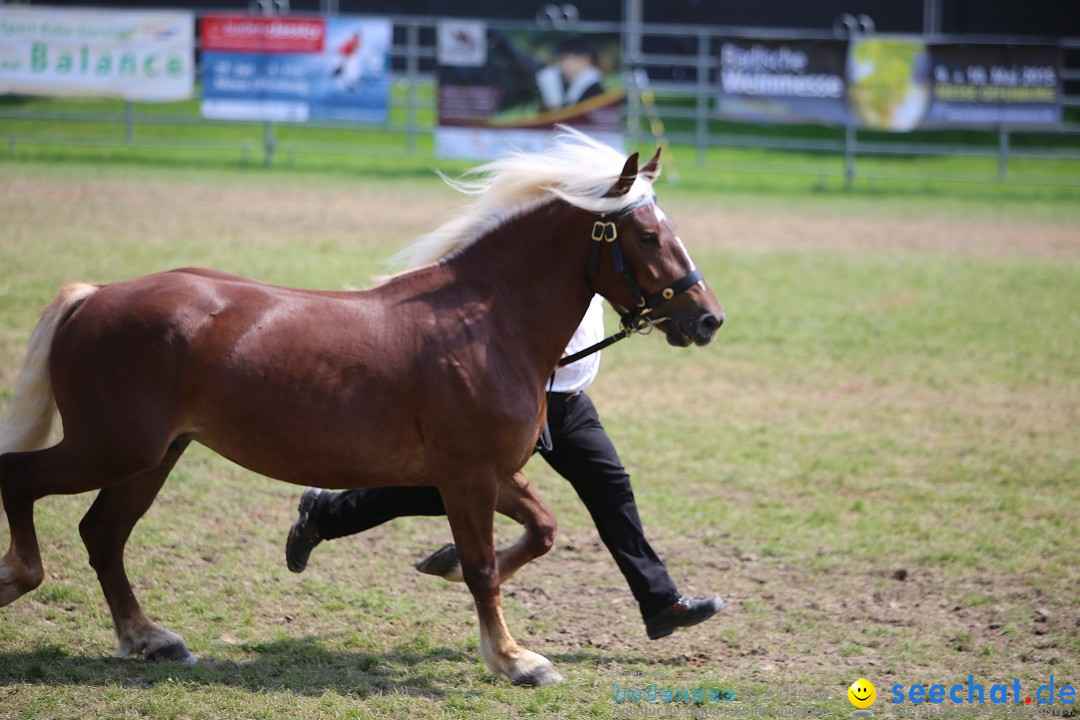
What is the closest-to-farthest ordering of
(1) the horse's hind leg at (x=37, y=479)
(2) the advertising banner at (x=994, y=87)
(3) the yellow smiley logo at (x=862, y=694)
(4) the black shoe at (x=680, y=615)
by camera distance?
(1) the horse's hind leg at (x=37, y=479) < (3) the yellow smiley logo at (x=862, y=694) < (4) the black shoe at (x=680, y=615) < (2) the advertising banner at (x=994, y=87)

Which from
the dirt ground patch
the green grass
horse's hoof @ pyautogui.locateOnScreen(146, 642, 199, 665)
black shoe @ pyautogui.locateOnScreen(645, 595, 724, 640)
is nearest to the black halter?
black shoe @ pyautogui.locateOnScreen(645, 595, 724, 640)

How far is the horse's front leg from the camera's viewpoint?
4.17 metres

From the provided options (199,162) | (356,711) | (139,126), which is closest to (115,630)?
(356,711)

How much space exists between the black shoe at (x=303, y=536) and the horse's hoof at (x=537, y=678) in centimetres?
117

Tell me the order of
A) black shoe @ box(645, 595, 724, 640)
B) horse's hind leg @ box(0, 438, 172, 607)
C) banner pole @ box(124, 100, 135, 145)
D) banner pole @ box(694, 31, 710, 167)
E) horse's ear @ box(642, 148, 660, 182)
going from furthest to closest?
banner pole @ box(694, 31, 710, 167) → banner pole @ box(124, 100, 135, 145) → black shoe @ box(645, 595, 724, 640) → horse's ear @ box(642, 148, 660, 182) → horse's hind leg @ box(0, 438, 172, 607)

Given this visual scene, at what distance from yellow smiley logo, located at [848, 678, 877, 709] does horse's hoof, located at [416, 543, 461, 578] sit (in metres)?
1.65

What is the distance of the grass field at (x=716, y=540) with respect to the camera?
431 centimetres

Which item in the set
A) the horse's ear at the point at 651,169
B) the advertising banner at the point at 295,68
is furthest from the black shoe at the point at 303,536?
the advertising banner at the point at 295,68

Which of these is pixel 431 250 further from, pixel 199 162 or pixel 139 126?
pixel 139 126

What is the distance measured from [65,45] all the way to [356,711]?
57.2 ft

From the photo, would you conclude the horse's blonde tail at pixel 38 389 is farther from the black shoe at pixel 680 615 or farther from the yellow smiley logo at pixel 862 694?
the yellow smiley logo at pixel 862 694

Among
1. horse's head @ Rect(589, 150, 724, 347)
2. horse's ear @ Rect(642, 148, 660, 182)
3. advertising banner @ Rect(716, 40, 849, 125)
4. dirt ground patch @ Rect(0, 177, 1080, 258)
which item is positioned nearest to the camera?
horse's head @ Rect(589, 150, 724, 347)

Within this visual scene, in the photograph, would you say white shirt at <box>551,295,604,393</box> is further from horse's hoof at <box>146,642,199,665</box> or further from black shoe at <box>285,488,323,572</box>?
horse's hoof at <box>146,642,199,665</box>

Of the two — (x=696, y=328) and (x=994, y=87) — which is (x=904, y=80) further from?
(x=696, y=328)
